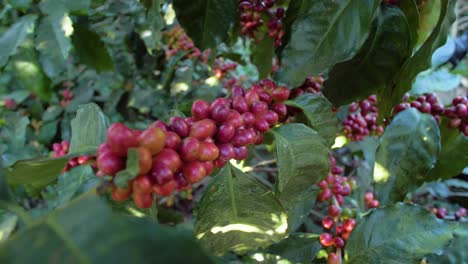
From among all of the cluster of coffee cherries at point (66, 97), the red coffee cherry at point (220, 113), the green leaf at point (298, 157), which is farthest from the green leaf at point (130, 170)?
the cluster of coffee cherries at point (66, 97)

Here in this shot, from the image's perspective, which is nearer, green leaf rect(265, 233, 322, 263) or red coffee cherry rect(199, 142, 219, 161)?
red coffee cherry rect(199, 142, 219, 161)

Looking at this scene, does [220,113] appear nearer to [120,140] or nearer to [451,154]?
[120,140]

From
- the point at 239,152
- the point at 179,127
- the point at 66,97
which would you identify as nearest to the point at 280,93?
the point at 239,152

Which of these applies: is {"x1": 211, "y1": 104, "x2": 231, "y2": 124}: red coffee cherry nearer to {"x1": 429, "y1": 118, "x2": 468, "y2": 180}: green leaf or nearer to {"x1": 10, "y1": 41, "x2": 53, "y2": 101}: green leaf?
{"x1": 429, "y1": 118, "x2": 468, "y2": 180}: green leaf

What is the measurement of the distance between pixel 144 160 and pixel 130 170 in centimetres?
3

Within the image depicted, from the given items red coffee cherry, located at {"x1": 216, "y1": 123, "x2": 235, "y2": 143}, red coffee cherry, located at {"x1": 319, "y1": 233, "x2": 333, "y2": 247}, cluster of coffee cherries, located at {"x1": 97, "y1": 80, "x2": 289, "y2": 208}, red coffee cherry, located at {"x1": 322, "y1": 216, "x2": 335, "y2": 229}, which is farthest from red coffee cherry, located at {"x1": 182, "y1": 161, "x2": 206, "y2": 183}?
red coffee cherry, located at {"x1": 322, "y1": 216, "x2": 335, "y2": 229}

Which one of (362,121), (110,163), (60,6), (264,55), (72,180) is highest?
(60,6)

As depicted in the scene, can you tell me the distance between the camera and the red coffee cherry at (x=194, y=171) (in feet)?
1.66

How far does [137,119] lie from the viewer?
7.69 feet

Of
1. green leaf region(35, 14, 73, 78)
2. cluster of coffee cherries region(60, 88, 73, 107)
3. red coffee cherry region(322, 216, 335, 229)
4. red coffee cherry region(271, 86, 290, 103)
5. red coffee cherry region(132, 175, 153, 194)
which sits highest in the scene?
green leaf region(35, 14, 73, 78)

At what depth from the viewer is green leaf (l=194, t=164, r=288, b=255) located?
0.68 meters

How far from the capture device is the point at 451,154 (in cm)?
110

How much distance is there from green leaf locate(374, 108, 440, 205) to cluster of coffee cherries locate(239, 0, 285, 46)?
0.44 metres

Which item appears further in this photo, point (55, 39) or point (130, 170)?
point (55, 39)
